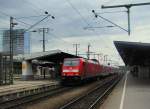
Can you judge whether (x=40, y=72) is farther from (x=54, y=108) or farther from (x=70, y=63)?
(x=54, y=108)

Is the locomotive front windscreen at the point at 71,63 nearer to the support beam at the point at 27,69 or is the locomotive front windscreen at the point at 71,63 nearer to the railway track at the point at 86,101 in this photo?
the railway track at the point at 86,101

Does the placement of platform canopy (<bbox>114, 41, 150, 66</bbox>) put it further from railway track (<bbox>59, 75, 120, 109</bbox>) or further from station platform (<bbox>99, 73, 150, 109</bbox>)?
railway track (<bbox>59, 75, 120, 109</bbox>)

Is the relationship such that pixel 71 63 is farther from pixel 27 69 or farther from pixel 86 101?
pixel 86 101

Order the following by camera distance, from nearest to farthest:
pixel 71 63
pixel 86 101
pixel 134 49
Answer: pixel 86 101, pixel 71 63, pixel 134 49

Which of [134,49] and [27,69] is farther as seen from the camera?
[27,69]

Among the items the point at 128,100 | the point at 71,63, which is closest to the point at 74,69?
the point at 71,63

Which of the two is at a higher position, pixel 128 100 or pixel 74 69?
pixel 74 69

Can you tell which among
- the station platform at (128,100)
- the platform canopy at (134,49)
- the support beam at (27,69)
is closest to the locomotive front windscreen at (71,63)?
the platform canopy at (134,49)

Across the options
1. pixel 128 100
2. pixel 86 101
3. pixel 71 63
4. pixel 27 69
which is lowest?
pixel 86 101

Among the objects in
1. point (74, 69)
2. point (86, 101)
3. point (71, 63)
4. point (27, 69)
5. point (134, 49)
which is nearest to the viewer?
point (86, 101)

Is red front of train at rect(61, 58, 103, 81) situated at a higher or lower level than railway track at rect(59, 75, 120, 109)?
higher

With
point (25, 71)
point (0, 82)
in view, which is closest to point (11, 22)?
point (0, 82)

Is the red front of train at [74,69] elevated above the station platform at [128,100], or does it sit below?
above

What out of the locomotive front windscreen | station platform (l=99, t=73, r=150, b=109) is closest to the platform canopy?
the locomotive front windscreen
